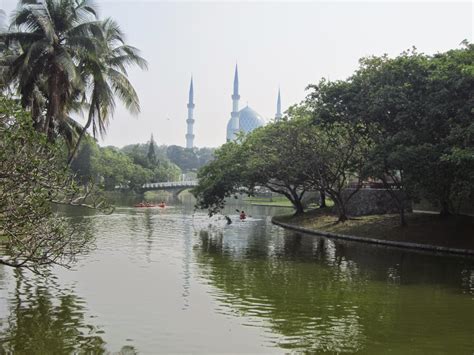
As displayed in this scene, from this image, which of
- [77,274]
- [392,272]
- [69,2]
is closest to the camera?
Answer: [77,274]

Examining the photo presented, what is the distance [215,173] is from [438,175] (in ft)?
75.0

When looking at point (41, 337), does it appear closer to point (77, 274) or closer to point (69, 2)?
point (77, 274)

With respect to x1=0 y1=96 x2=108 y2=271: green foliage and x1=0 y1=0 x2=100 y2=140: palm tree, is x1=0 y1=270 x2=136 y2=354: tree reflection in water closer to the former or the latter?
x1=0 y1=96 x2=108 y2=271: green foliage

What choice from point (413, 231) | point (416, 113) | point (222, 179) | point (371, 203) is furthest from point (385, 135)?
point (222, 179)

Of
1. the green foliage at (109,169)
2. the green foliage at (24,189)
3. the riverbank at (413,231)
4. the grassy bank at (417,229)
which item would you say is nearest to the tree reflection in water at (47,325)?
the green foliage at (24,189)

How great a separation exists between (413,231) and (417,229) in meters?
0.40

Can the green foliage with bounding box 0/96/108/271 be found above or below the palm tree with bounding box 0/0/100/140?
below

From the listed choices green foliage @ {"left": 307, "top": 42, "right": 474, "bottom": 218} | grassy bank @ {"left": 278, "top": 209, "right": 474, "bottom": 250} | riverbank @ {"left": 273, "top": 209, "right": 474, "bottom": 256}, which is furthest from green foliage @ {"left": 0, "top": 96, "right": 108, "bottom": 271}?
grassy bank @ {"left": 278, "top": 209, "right": 474, "bottom": 250}

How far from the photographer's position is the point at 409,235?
29.5m

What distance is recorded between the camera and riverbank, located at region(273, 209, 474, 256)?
2705cm

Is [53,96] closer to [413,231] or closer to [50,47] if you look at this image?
[50,47]

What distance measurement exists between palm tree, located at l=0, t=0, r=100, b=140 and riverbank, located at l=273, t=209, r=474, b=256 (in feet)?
58.4

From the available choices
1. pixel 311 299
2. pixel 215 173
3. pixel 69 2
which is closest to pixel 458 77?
pixel 311 299

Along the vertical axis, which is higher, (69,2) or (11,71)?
(69,2)
